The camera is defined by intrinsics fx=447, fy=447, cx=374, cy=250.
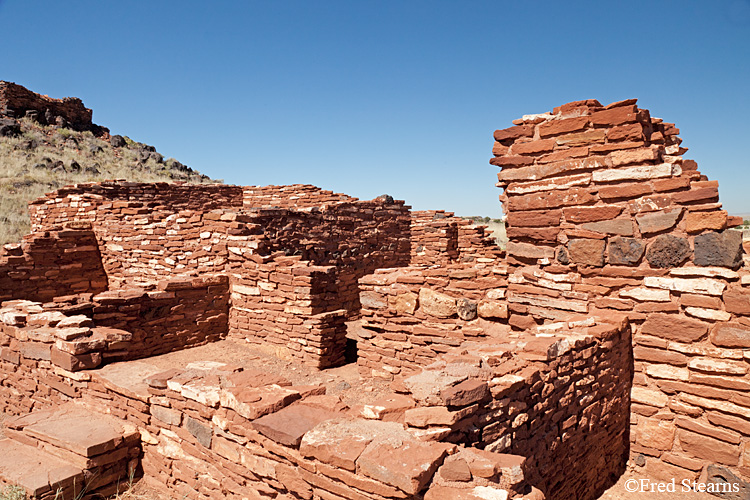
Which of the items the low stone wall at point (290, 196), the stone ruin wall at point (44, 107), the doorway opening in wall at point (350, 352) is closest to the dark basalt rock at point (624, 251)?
the doorway opening in wall at point (350, 352)

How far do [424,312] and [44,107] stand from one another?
118 ft

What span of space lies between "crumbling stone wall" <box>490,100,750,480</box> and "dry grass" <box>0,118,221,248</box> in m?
16.8

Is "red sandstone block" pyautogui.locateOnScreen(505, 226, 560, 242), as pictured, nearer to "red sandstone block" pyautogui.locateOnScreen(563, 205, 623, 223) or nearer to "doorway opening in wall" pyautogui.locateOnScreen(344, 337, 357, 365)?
"red sandstone block" pyautogui.locateOnScreen(563, 205, 623, 223)

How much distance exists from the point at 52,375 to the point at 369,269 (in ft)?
24.0

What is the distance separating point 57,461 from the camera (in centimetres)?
414

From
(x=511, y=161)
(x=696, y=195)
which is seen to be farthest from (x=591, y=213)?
(x=511, y=161)

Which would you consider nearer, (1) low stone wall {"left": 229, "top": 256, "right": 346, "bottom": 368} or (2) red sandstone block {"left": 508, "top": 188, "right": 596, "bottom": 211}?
(2) red sandstone block {"left": 508, "top": 188, "right": 596, "bottom": 211}

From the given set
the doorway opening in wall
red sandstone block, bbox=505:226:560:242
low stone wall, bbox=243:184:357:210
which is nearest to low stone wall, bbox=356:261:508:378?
red sandstone block, bbox=505:226:560:242

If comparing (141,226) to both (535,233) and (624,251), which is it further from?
(624,251)

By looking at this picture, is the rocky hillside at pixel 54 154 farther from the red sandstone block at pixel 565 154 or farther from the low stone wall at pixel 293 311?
the red sandstone block at pixel 565 154

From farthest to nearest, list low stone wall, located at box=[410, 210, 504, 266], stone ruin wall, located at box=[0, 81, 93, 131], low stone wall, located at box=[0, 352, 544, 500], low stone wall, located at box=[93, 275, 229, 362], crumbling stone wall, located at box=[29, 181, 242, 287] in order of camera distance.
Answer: stone ruin wall, located at box=[0, 81, 93, 131]
low stone wall, located at box=[410, 210, 504, 266]
crumbling stone wall, located at box=[29, 181, 242, 287]
low stone wall, located at box=[93, 275, 229, 362]
low stone wall, located at box=[0, 352, 544, 500]

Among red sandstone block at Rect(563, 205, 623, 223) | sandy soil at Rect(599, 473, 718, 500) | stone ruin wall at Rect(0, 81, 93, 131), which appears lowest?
sandy soil at Rect(599, 473, 718, 500)

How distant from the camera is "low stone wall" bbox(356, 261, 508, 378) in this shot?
203 inches

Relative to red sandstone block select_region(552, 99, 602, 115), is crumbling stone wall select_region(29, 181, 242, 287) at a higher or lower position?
lower
